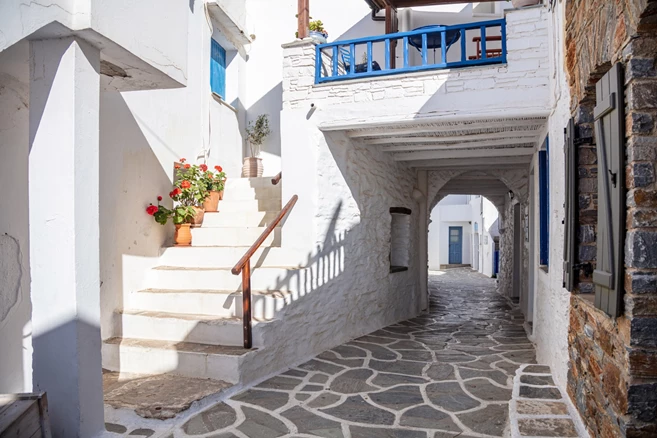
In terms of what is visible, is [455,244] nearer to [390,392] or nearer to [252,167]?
[252,167]

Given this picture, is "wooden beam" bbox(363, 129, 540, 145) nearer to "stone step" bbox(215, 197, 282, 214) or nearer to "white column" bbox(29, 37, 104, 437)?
"stone step" bbox(215, 197, 282, 214)

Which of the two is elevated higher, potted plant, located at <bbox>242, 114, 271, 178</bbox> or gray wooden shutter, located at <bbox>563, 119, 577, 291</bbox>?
potted plant, located at <bbox>242, 114, 271, 178</bbox>

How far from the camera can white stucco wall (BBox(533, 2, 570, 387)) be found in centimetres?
362

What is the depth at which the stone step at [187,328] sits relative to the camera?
15.2ft

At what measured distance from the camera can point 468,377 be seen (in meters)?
4.79

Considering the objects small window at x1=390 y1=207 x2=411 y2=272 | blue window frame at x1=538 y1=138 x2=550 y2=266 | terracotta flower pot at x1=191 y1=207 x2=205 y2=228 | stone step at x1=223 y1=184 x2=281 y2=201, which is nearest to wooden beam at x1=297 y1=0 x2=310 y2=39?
stone step at x1=223 y1=184 x2=281 y2=201

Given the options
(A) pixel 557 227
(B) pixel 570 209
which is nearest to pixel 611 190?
(B) pixel 570 209

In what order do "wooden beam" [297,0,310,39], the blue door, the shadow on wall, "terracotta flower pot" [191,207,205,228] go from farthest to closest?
the blue door
"terracotta flower pot" [191,207,205,228]
"wooden beam" [297,0,310,39]
the shadow on wall

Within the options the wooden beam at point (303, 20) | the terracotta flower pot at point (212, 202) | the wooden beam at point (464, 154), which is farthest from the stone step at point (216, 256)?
the wooden beam at point (464, 154)

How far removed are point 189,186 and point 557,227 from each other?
4056 mm

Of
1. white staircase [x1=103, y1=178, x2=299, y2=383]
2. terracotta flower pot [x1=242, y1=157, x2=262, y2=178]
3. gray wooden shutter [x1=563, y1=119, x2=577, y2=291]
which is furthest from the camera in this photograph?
terracotta flower pot [x1=242, y1=157, x2=262, y2=178]

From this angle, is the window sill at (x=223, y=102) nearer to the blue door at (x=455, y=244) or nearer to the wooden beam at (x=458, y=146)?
the wooden beam at (x=458, y=146)

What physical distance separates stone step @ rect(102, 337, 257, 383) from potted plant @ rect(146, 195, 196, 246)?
1534 millimetres

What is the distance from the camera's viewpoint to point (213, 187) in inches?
260
